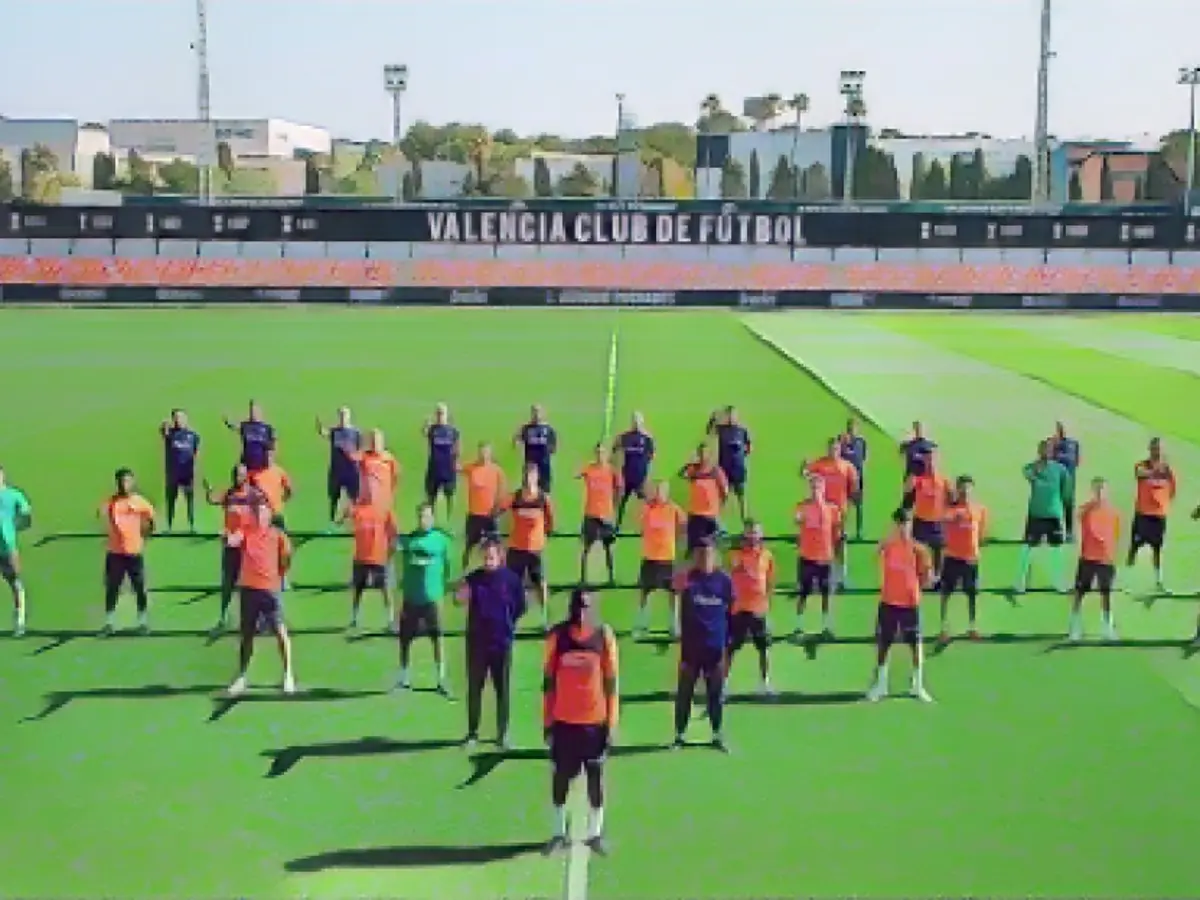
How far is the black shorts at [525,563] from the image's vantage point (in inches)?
528

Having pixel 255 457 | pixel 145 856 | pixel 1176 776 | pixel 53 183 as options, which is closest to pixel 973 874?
pixel 1176 776

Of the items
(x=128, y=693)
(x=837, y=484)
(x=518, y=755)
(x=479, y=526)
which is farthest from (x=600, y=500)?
(x=128, y=693)

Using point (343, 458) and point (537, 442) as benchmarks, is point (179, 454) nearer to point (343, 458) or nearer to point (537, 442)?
point (343, 458)

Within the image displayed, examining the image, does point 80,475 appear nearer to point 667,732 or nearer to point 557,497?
point 557,497

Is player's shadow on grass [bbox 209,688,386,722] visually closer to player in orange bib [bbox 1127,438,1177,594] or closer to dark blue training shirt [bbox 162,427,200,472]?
dark blue training shirt [bbox 162,427,200,472]

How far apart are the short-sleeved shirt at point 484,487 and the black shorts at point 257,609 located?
3.87m

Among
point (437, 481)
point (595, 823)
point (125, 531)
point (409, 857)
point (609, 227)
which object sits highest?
point (609, 227)

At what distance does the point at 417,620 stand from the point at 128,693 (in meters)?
2.43

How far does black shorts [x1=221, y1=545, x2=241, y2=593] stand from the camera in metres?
13.2

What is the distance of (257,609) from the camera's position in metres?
11.5

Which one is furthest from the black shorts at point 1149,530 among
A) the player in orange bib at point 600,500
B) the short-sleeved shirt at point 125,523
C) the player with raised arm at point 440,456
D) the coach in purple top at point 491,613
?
the short-sleeved shirt at point 125,523

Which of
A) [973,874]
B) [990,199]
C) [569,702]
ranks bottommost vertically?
[973,874]

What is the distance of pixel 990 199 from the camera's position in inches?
4427

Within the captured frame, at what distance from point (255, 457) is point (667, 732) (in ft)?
25.2
